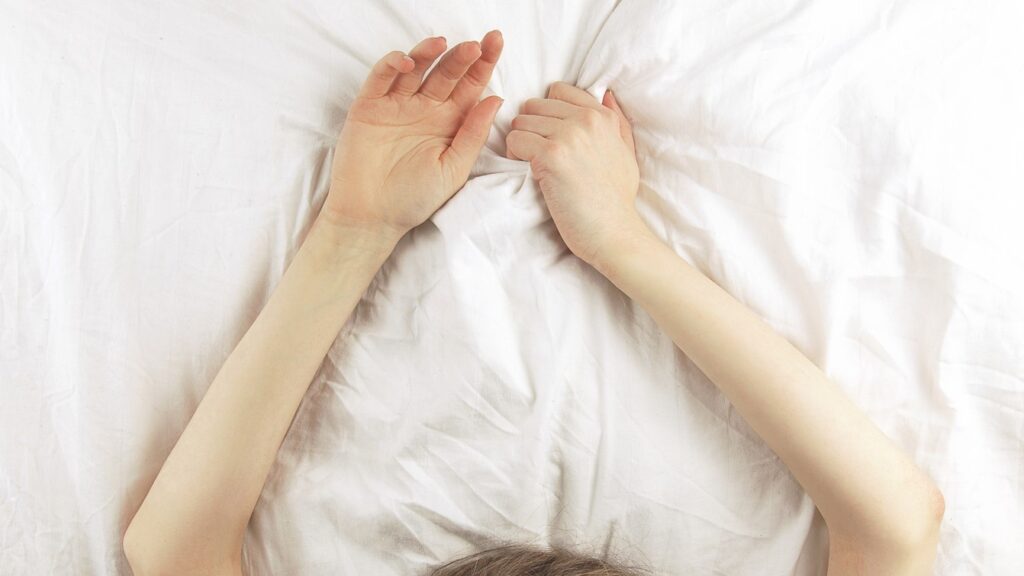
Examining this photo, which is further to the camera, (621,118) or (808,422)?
(621,118)

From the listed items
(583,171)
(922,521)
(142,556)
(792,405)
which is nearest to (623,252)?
(583,171)

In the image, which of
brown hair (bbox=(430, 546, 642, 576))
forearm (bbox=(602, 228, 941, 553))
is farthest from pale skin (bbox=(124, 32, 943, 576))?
brown hair (bbox=(430, 546, 642, 576))

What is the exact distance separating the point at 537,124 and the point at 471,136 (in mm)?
65

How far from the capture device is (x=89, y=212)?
83cm

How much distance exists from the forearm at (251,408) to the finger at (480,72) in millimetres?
154

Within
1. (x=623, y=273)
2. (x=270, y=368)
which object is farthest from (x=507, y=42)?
(x=270, y=368)

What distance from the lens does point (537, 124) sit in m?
0.84

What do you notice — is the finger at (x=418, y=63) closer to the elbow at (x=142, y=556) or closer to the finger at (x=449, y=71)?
the finger at (x=449, y=71)

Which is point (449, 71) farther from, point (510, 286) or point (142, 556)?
point (142, 556)

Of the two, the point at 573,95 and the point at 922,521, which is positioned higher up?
the point at 573,95

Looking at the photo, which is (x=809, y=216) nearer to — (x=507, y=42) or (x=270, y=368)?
(x=507, y=42)

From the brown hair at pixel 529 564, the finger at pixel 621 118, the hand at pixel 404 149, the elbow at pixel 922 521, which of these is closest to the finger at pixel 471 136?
the hand at pixel 404 149

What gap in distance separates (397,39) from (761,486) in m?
0.53

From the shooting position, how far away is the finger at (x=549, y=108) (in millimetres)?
836
